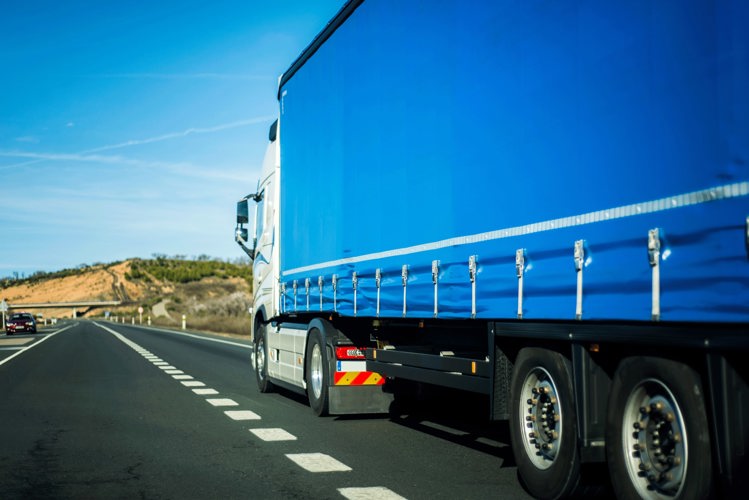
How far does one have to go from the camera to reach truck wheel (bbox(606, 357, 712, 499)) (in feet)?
16.3

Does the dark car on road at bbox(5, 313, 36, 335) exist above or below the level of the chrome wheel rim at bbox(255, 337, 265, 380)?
above

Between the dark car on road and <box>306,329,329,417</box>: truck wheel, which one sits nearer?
<box>306,329,329,417</box>: truck wheel

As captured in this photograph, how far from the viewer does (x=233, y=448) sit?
9.47 metres

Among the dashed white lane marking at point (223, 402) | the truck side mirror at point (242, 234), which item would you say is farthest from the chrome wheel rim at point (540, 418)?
the truck side mirror at point (242, 234)

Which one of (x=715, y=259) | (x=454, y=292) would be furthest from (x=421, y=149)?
(x=715, y=259)

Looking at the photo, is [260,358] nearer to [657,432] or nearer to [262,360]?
[262,360]

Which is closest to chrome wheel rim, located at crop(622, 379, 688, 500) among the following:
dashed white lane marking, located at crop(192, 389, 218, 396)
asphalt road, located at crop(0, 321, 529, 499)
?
asphalt road, located at crop(0, 321, 529, 499)

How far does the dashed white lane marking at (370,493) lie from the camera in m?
6.89

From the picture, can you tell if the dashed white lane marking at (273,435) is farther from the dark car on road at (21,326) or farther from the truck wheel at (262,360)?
the dark car on road at (21,326)

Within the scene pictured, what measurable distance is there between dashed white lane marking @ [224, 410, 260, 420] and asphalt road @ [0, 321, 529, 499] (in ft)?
0.08

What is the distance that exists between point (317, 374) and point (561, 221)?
6418 millimetres

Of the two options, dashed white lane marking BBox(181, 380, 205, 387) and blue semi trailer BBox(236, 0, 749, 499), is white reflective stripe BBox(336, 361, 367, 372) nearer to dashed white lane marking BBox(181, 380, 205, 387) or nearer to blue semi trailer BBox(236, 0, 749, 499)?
blue semi trailer BBox(236, 0, 749, 499)

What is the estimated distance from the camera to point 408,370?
9641mm

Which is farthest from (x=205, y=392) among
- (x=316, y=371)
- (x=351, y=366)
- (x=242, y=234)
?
(x=351, y=366)
